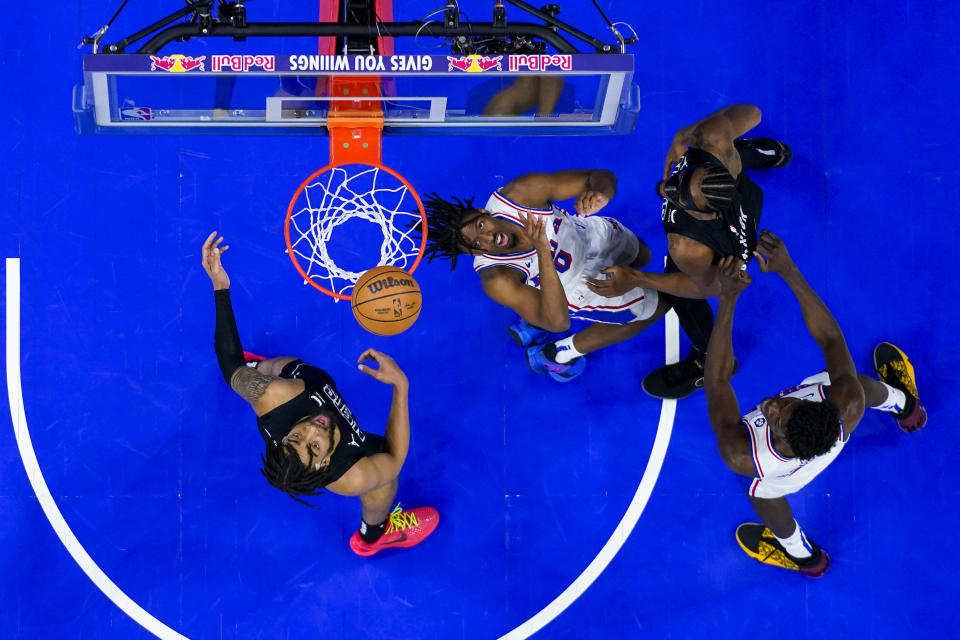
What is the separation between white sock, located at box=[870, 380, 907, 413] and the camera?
4.91 metres

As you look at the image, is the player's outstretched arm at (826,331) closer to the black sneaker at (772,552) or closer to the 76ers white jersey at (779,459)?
the 76ers white jersey at (779,459)

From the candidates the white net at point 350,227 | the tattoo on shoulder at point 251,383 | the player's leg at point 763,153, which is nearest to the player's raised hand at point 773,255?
the player's leg at point 763,153

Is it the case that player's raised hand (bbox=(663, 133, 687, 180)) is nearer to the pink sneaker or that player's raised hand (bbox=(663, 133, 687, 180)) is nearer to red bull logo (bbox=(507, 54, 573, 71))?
red bull logo (bbox=(507, 54, 573, 71))

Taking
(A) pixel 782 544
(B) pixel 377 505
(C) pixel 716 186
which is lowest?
(A) pixel 782 544

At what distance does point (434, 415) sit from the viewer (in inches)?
206

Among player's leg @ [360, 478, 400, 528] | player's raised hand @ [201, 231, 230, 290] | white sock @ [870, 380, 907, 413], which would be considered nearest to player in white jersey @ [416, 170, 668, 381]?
player's raised hand @ [201, 231, 230, 290]


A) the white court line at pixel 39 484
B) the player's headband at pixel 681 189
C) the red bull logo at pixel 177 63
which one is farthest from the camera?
the white court line at pixel 39 484

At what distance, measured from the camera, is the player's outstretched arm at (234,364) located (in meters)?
4.36

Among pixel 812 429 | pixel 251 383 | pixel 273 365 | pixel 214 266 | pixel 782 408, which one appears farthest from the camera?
pixel 273 365

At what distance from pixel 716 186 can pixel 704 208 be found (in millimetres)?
139

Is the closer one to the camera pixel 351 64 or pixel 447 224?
pixel 351 64

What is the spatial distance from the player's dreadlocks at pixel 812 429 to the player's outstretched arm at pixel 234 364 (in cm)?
274

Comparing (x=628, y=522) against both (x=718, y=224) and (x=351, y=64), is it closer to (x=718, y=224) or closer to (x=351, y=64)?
(x=718, y=224)

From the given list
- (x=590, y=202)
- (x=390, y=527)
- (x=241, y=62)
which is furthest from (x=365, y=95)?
(x=390, y=527)
